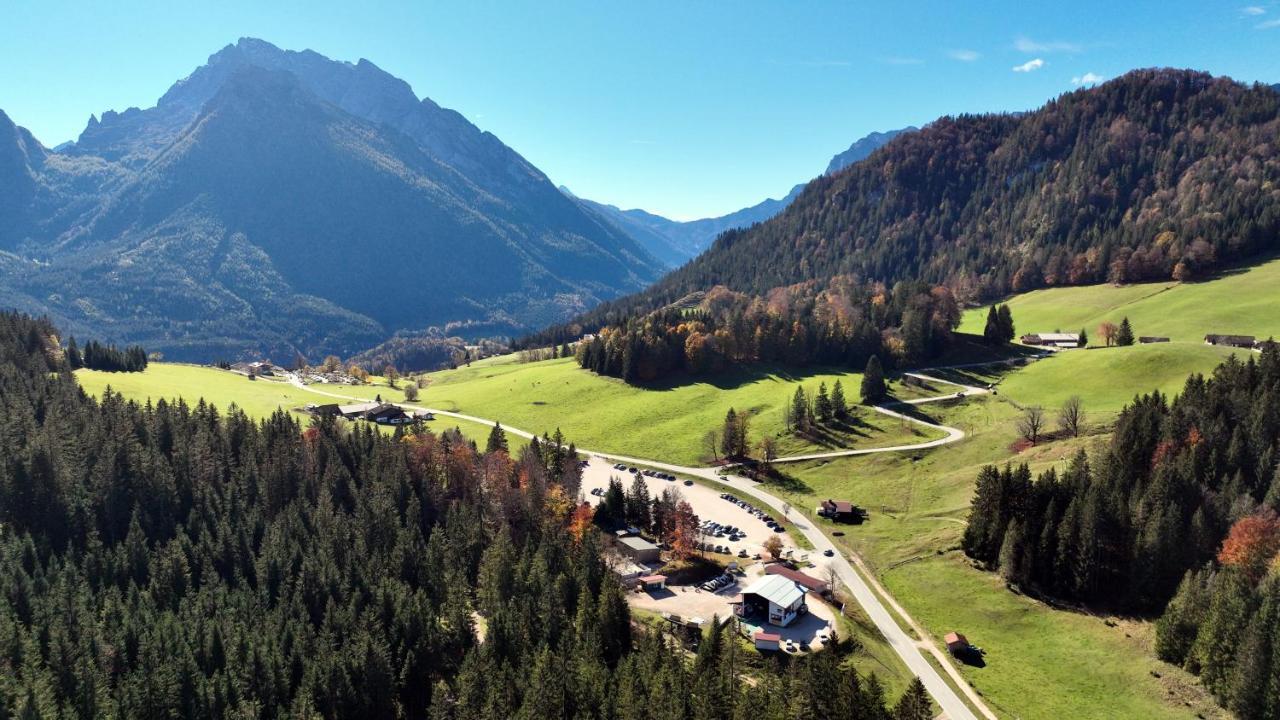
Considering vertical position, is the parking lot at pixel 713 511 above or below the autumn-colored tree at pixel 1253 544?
below

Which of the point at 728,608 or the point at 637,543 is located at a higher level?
the point at 637,543

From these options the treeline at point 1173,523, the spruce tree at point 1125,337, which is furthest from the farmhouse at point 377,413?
the spruce tree at point 1125,337

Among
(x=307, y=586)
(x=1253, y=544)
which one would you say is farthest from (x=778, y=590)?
(x=307, y=586)

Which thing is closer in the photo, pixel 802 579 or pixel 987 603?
pixel 987 603

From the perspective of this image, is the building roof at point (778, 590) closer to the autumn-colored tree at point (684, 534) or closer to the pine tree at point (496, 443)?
the autumn-colored tree at point (684, 534)

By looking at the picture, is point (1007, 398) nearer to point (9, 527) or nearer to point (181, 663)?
point (181, 663)

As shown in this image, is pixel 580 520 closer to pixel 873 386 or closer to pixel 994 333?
pixel 873 386
